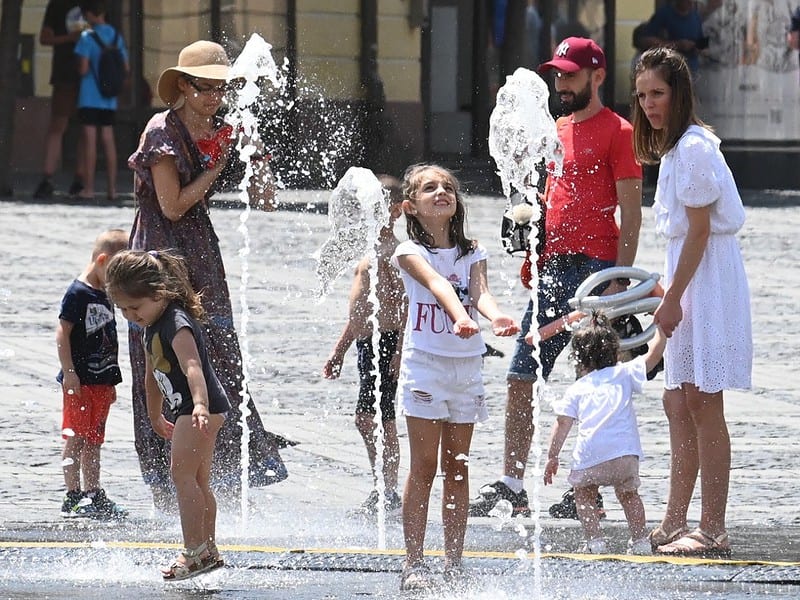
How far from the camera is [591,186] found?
647cm

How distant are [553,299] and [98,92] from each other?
13.7 meters

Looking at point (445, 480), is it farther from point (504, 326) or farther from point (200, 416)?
point (200, 416)

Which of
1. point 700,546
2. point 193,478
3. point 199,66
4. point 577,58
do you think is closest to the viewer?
point 193,478

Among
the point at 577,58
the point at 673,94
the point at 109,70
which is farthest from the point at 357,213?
the point at 109,70

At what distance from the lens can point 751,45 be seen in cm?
2100

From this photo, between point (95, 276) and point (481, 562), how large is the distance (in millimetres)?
1988

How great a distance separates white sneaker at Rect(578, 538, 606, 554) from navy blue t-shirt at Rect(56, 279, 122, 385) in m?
1.92

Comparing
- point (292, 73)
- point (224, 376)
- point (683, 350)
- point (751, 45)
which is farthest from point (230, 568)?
point (292, 73)

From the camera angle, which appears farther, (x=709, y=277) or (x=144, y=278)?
(x=709, y=277)

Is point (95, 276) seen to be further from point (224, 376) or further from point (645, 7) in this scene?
point (645, 7)

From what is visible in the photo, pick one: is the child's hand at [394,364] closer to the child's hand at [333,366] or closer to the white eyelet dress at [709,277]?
the child's hand at [333,366]

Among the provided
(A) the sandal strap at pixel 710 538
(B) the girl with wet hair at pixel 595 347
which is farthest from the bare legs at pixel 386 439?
(A) the sandal strap at pixel 710 538

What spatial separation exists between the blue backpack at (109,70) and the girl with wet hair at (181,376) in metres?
14.5

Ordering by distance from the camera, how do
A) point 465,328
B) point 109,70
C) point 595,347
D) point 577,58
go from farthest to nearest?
point 109,70 < point 577,58 < point 595,347 < point 465,328
